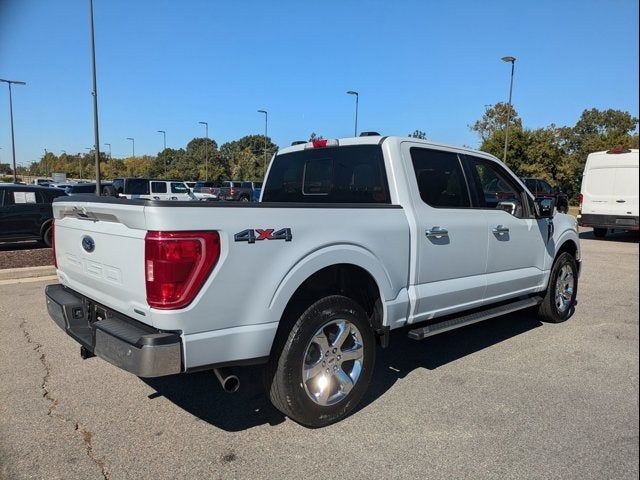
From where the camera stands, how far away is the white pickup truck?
2.75 m

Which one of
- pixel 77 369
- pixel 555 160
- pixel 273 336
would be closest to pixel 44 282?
pixel 77 369

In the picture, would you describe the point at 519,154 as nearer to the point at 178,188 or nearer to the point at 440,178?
the point at 178,188

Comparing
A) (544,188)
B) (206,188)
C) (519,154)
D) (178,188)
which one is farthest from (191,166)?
(544,188)

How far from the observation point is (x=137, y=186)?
2494cm

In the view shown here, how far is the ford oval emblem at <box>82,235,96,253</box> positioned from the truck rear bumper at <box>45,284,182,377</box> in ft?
1.21

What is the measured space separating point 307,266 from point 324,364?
0.74 meters

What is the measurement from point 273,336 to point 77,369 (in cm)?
228

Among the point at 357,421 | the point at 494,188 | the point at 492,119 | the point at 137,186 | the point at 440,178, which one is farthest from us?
the point at 492,119

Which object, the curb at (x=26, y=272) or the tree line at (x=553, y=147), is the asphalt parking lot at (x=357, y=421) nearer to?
the curb at (x=26, y=272)

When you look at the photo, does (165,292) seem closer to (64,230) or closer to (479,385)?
(64,230)

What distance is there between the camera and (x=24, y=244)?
13.5 meters

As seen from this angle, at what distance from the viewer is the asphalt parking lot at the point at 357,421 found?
115 inches

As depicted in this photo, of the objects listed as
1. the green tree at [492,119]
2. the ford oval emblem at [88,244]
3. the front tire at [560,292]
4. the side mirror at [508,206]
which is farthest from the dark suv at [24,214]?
the green tree at [492,119]

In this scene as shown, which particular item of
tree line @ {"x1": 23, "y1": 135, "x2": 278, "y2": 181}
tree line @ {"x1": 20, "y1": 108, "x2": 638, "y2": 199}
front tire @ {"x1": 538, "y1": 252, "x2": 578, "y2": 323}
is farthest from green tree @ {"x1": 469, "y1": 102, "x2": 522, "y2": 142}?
front tire @ {"x1": 538, "y1": 252, "x2": 578, "y2": 323}
